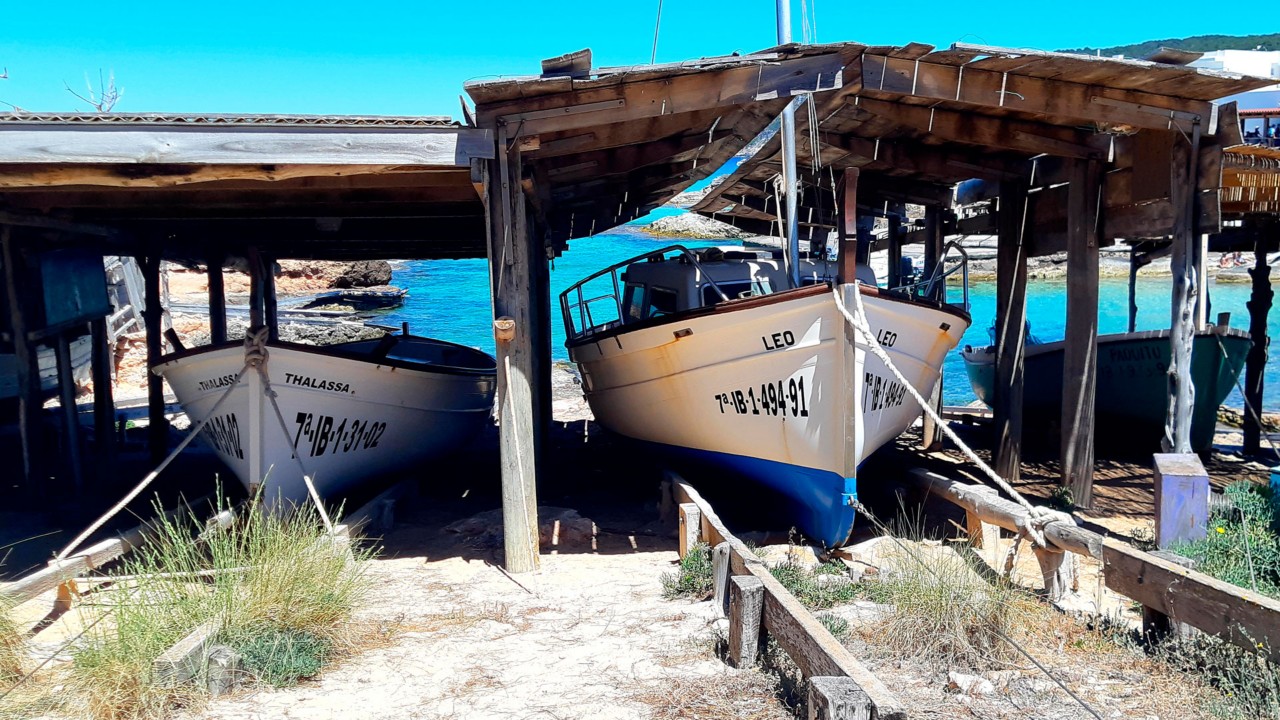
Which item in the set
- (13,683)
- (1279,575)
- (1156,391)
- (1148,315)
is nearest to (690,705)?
(13,683)

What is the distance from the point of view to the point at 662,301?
9.38 m

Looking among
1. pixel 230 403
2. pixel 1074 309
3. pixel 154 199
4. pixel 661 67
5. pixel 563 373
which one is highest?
pixel 661 67

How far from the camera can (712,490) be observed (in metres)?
9.92

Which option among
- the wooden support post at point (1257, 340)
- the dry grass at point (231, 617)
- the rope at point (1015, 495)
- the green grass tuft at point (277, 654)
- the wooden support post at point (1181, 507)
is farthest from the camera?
the wooden support post at point (1257, 340)

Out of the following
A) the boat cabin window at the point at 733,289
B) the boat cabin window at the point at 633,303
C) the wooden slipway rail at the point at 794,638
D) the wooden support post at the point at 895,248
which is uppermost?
the wooden support post at the point at 895,248

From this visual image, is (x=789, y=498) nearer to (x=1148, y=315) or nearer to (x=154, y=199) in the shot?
(x=154, y=199)

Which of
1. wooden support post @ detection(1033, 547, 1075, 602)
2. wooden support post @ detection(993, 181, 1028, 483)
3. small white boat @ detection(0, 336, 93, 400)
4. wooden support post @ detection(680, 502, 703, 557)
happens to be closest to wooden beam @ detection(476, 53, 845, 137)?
wooden support post @ detection(680, 502, 703, 557)

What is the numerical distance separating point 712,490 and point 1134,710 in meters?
6.05

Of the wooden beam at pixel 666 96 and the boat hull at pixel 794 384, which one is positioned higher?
the wooden beam at pixel 666 96

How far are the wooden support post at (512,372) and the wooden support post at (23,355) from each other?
5.78 m

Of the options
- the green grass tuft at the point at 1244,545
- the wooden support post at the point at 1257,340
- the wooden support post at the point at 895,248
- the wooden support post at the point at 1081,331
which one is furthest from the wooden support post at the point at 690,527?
the wooden support post at the point at 1257,340

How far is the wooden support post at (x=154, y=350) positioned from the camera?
10.6m

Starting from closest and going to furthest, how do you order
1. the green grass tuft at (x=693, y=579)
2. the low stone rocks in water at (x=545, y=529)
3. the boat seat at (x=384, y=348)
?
the green grass tuft at (x=693, y=579) → the low stone rocks in water at (x=545, y=529) → the boat seat at (x=384, y=348)

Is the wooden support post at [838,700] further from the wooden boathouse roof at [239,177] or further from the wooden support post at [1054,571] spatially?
the wooden boathouse roof at [239,177]
